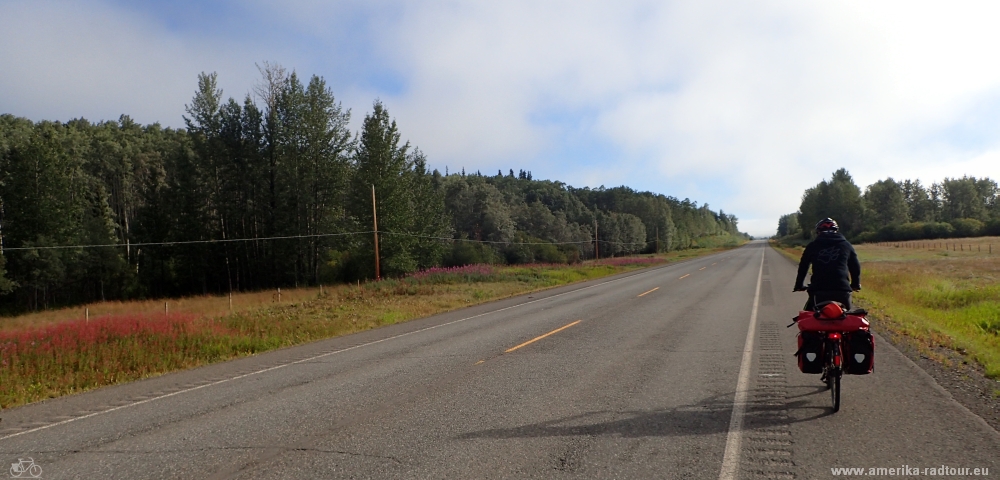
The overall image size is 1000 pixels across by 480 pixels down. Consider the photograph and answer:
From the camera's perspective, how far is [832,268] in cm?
640

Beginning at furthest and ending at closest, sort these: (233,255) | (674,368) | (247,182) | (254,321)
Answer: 1. (233,255)
2. (247,182)
3. (254,321)
4. (674,368)

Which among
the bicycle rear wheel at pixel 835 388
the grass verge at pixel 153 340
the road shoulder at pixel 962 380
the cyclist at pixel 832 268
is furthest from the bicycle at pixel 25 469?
the road shoulder at pixel 962 380

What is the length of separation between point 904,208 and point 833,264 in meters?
133

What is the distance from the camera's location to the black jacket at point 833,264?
20.8 feet

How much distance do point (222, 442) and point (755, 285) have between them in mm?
25428

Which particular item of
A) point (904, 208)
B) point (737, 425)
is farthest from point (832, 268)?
point (904, 208)

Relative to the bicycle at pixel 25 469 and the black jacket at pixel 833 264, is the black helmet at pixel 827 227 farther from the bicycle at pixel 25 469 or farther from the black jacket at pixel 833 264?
the bicycle at pixel 25 469

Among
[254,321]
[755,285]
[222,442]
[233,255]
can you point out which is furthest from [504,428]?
[233,255]

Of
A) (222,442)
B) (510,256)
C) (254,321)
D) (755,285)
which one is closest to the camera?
(222,442)

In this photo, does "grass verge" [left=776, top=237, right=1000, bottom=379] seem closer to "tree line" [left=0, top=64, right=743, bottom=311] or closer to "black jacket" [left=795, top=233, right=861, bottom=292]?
"black jacket" [left=795, top=233, right=861, bottom=292]

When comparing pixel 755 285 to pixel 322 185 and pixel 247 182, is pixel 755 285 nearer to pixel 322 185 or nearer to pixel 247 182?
pixel 322 185

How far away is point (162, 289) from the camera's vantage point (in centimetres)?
4409

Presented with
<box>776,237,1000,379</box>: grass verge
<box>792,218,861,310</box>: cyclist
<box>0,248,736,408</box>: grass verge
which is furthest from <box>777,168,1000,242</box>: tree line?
<box>792,218,861,310</box>: cyclist

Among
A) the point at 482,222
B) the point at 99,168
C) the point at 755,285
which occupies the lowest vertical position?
the point at 755,285
